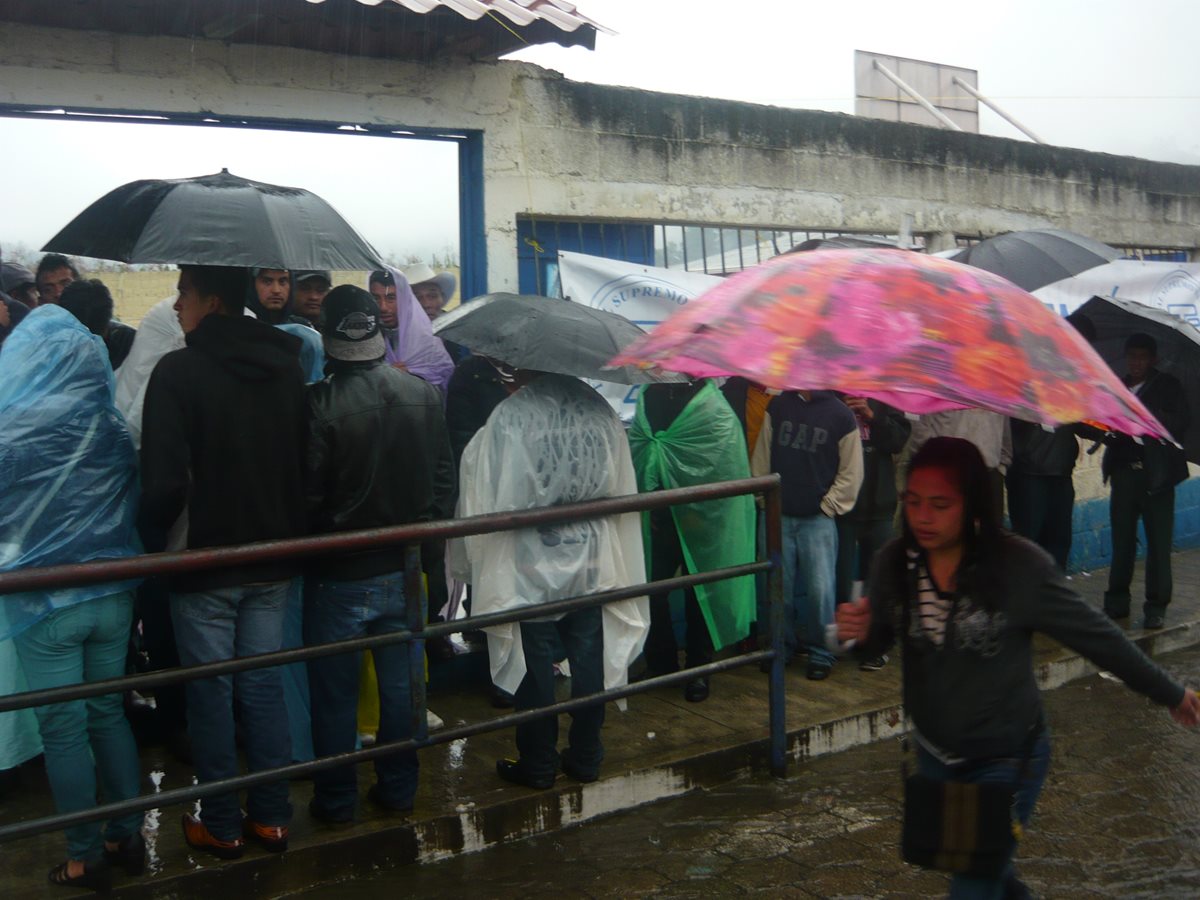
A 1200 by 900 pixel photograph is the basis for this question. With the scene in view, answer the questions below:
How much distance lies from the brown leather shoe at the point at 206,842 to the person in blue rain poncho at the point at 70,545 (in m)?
0.18

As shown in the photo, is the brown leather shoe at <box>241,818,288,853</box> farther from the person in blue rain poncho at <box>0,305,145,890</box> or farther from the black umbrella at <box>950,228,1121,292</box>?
the black umbrella at <box>950,228,1121,292</box>

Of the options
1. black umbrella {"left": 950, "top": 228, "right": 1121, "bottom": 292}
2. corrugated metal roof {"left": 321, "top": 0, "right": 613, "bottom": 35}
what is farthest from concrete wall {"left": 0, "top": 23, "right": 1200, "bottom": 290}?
black umbrella {"left": 950, "top": 228, "right": 1121, "bottom": 292}

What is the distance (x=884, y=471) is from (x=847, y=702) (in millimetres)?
1410

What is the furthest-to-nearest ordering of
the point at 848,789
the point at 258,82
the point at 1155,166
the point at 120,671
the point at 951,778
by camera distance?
the point at 1155,166, the point at 258,82, the point at 848,789, the point at 120,671, the point at 951,778

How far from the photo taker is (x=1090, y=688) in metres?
6.80

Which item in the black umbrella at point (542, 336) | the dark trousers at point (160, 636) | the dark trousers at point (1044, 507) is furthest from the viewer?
the dark trousers at point (1044, 507)

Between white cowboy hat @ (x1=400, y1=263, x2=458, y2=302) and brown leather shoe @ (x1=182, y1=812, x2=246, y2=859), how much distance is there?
3356 millimetres

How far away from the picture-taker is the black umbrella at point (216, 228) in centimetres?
387

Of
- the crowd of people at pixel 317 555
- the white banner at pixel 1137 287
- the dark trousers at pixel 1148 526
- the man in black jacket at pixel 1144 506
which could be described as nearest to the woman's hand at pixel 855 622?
the crowd of people at pixel 317 555

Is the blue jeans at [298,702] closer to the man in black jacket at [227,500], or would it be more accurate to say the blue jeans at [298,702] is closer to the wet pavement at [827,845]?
the man in black jacket at [227,500]

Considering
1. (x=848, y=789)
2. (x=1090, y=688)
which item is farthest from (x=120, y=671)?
(x=1090, y=688)

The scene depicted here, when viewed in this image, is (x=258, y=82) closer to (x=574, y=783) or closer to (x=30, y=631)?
(x=30, y=631)

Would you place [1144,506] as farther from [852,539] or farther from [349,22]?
[349,22]

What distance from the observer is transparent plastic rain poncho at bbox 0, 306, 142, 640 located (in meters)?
3.76
